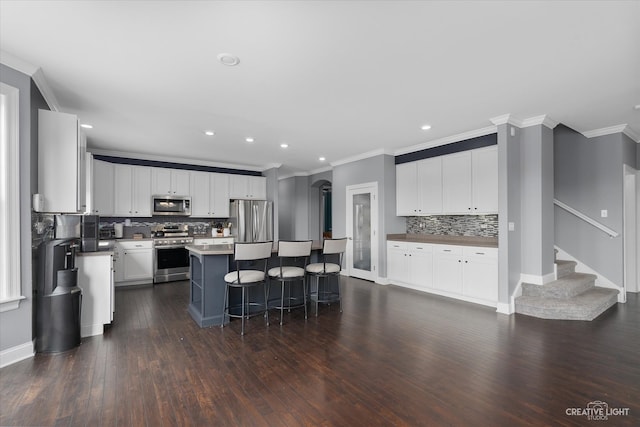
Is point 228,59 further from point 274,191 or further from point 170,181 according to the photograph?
point 274,191

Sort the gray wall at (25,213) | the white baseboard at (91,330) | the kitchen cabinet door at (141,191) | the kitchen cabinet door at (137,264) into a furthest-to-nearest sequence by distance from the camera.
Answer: the kitchen cabinet door at (141,191), the kitchen cabinet door at (137,264), the white baseboard at (91,330), the gray wall at (25,213)

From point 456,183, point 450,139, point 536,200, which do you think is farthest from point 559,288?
point 450,139

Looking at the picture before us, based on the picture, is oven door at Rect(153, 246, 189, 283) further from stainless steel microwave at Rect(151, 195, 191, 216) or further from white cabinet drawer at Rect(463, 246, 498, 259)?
white cabinet drawer at Rect(463, 246, 498, 259)

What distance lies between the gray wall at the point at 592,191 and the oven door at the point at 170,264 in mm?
7334

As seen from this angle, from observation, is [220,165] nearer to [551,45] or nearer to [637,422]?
[551,45]

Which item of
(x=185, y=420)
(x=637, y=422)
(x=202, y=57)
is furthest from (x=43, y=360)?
(x=637, y=422)

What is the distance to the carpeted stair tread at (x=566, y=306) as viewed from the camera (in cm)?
379

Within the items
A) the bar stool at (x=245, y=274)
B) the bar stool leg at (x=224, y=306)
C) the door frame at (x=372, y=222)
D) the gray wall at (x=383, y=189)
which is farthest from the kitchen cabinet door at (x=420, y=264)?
the bar stool leg at (x=224, y=306)

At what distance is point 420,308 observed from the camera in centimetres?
427

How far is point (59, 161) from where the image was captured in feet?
9.98

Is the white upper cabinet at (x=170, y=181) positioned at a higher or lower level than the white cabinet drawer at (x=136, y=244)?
higher

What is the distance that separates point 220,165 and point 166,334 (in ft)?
15.5

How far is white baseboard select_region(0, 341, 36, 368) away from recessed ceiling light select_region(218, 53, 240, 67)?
3.16 m

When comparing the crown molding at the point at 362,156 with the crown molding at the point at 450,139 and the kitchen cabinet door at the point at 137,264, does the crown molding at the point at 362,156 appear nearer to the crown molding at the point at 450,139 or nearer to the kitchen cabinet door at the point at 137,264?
the crown molding at the point at 450,139
